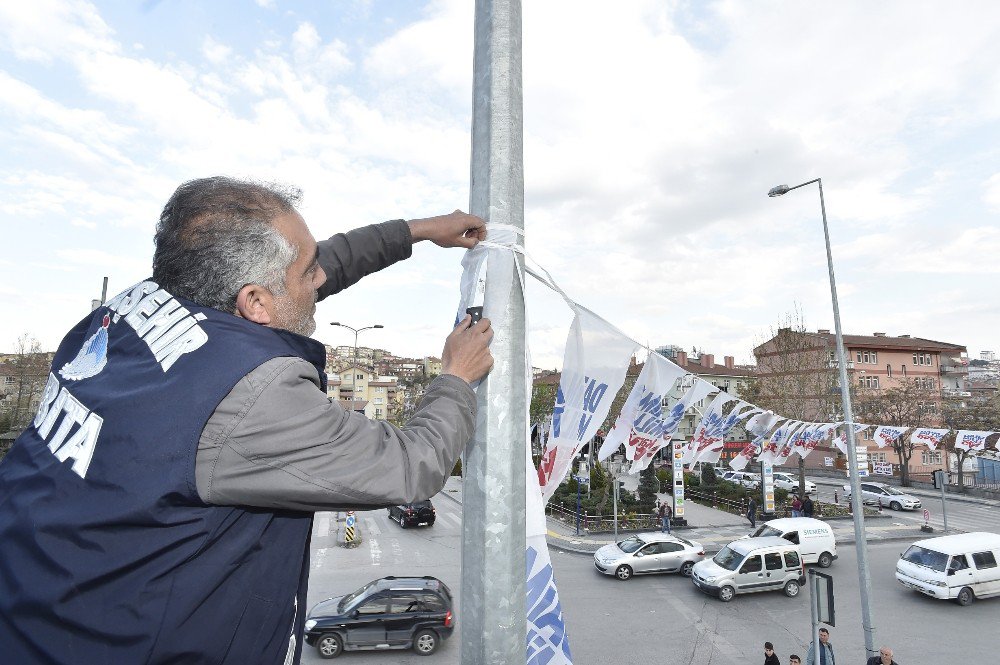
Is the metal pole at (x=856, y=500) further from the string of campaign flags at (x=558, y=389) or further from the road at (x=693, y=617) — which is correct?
the string of campaign flags at (x=558, y=389)

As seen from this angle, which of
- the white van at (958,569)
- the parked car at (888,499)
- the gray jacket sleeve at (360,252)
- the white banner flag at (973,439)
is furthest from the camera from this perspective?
the parked car at (888,499)

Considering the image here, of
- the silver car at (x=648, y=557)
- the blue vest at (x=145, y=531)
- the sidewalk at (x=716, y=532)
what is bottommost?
the sidewalk at (x=716, y=532)

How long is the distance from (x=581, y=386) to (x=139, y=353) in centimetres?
215

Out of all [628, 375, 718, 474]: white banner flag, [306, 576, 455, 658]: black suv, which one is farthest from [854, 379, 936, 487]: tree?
[306, 576, 455, 658]: black suv

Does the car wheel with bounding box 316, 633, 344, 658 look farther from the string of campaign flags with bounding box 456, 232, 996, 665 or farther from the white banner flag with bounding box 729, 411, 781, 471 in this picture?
the white banner flag with bounding box 729, 411, 781, 471

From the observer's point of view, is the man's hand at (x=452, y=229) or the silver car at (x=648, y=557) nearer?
the man's hand at (x=452, y=229)

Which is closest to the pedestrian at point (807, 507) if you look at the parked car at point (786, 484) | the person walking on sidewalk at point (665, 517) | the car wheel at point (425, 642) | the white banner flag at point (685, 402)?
the person walking on sidewalk at point (665, 517)

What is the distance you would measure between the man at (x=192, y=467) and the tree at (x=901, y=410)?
43872 millimetres

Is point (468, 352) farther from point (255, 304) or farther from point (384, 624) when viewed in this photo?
point (384, 624)

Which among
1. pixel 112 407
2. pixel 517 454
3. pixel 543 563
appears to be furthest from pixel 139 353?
pixel 543 563

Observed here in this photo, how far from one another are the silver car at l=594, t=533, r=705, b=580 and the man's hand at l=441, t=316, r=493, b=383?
16687 mm

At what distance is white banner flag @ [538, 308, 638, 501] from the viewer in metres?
2.96

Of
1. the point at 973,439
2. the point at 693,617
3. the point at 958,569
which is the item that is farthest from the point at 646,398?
the point at 973,439

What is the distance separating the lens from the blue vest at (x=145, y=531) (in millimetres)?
1119
